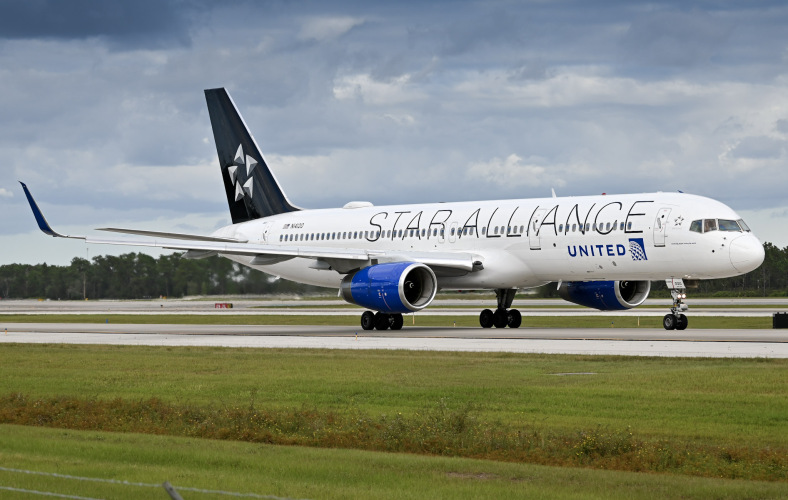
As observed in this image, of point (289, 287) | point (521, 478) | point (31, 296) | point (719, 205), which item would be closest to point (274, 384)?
point (521, 478)

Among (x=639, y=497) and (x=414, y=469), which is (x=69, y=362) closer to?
(x=414, y=469)

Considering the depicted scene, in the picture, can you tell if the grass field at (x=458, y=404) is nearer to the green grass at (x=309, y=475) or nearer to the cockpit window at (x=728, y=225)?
the green grass at (x=309, y=475)

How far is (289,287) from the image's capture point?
6938 cm

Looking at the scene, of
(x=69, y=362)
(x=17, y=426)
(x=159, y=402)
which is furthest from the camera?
(x=69, y=362)

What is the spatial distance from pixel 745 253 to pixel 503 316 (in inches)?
409

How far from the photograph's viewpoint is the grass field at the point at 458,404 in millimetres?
13188

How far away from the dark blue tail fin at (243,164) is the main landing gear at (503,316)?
1317cm

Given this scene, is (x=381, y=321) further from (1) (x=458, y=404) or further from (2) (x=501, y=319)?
(1) (x=458, y=404)

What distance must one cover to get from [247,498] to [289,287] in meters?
59.3

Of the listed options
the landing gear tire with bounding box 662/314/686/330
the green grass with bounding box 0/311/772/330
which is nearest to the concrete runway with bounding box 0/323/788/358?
the landing gear tire with bounding box 662/314/686/330

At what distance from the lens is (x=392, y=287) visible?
38.0 m

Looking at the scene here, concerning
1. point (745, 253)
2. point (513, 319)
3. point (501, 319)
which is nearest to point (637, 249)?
point (745, 253)

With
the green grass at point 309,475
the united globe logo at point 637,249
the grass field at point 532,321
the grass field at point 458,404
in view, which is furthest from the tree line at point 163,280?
the green grass at point 309,475

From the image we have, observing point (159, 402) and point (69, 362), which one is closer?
point (159, 402)
